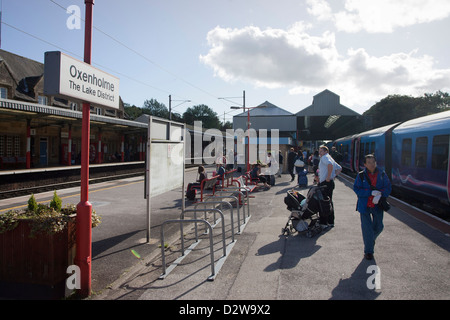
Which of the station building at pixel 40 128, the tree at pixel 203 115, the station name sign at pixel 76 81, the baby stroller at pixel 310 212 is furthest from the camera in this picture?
the tree at pixel 203 115

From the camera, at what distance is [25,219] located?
13.4 feet

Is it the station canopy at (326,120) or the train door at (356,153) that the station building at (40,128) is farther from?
the station canopy at (326,120)

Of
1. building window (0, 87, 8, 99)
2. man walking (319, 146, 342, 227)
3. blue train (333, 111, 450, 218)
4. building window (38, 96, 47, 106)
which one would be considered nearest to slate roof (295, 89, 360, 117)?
building window (38, 96, 47, 106)

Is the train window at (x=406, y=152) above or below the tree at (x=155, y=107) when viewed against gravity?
below

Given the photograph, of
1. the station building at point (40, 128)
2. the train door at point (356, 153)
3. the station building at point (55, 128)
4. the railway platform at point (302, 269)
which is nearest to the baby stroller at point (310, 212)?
the railway platform at point (302, 269)

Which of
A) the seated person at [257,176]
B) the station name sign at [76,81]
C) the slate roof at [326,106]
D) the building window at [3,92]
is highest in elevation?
the slate roof at [326,106]

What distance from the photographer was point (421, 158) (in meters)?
10.2

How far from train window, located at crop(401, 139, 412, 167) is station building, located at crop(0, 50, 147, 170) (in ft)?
49.9

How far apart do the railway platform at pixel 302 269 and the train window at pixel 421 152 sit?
3.53 m

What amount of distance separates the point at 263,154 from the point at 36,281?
1964 cm

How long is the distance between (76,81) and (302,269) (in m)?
3.92

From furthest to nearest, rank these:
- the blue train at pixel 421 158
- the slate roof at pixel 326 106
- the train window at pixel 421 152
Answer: the slate roof at pixel 326 106, the train window at pixel 421 152, the blue train at pixel 421 158

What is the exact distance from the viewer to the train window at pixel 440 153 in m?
8.72
